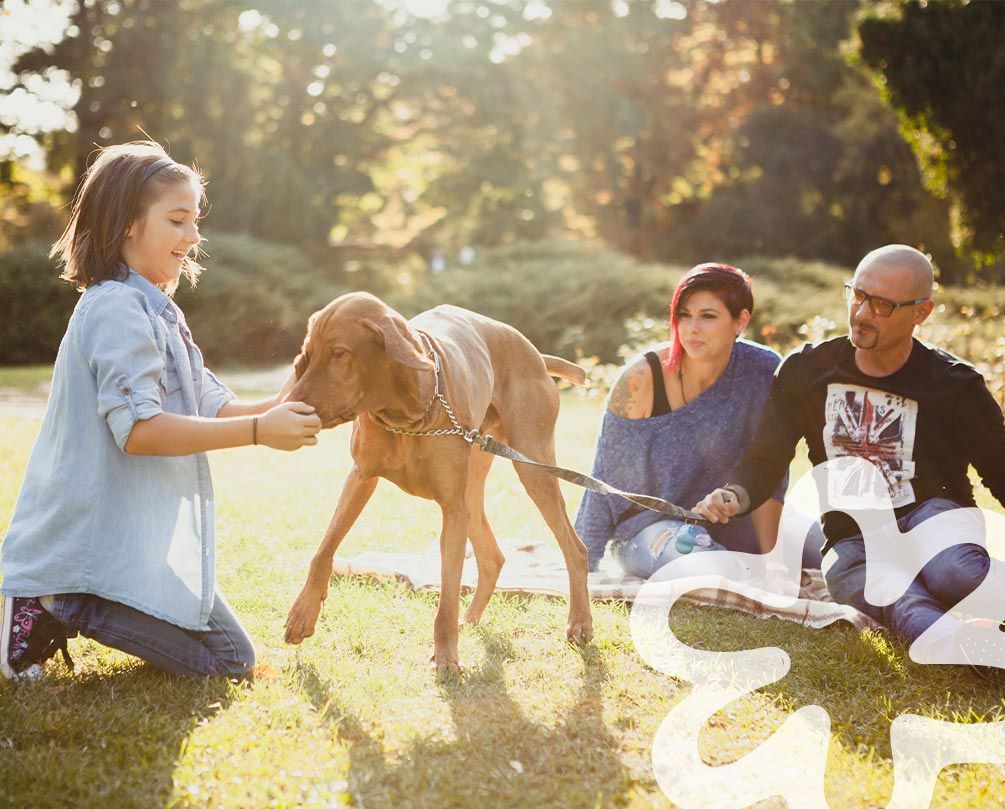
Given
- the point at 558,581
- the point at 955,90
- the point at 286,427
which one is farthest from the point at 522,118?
the point at 286,427

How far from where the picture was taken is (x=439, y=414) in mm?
3562

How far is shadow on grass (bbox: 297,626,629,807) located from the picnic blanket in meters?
1.24

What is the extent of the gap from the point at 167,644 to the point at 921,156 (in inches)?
459

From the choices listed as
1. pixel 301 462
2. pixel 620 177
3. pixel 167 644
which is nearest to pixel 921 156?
pixel 301 462

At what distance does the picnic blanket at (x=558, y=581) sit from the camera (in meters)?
4.30

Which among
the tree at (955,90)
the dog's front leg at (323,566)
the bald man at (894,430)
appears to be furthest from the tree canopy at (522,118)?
the bald man at (894,430)

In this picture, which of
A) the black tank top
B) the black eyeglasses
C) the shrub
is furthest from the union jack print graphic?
Answer: the shrub

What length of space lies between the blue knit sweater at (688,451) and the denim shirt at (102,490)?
2528mm

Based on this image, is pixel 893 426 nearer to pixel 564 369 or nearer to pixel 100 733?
pixel 564 369

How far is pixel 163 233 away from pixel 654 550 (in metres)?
2.86

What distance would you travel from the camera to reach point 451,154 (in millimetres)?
29062

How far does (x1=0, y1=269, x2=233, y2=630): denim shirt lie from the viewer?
3.20m

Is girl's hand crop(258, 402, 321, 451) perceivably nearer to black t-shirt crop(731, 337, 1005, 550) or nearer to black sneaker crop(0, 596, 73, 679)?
black sneaker crop(0, 596, 73, 679)
